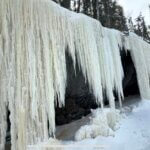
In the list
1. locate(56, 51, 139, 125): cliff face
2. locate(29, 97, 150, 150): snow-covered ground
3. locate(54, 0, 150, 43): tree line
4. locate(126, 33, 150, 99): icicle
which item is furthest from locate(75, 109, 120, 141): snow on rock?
locate(54, 0, 150, 43): tree line

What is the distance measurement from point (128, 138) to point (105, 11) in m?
9.28

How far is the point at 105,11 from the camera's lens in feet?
47.4

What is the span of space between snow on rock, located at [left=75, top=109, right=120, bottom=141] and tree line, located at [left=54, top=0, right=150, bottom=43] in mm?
7278

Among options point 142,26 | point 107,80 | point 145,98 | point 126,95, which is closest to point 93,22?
point 107,80

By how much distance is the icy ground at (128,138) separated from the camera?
6096 millimetres

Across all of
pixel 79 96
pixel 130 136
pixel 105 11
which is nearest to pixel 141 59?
pixel 79 96

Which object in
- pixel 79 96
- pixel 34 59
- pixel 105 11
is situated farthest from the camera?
pixel 105 11

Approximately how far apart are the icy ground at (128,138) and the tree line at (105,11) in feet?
21.2

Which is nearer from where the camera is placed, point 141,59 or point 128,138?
point 128,138

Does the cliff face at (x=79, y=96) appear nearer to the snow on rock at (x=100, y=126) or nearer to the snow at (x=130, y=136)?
the snow at (x=130, y=136)

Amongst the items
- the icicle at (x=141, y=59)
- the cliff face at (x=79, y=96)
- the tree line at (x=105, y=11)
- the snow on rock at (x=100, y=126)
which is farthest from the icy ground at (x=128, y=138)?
the tree line at (x=105, y=11)

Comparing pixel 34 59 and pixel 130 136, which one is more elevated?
pixel 34 59

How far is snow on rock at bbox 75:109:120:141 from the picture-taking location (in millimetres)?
6508

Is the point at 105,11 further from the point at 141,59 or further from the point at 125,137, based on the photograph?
the point at 125,137
